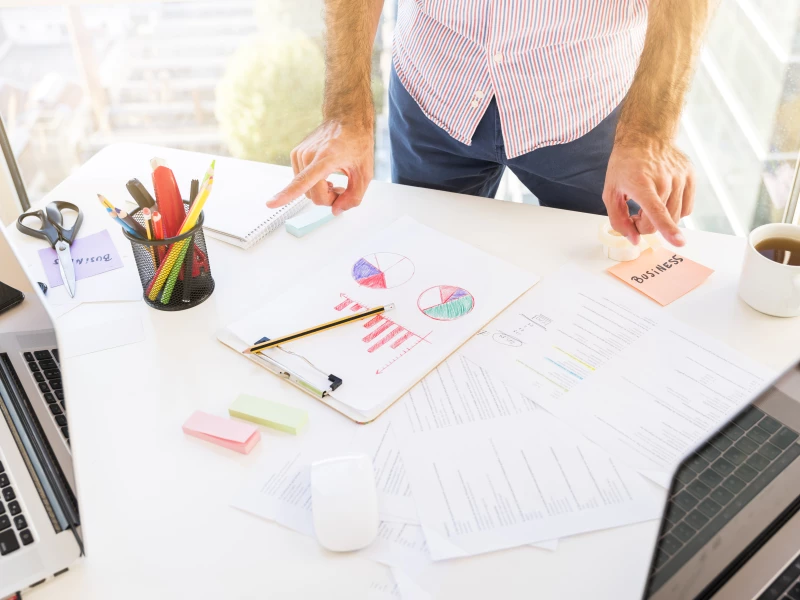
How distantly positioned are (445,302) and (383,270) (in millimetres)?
116

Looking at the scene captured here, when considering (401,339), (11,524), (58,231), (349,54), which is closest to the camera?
(11,524)

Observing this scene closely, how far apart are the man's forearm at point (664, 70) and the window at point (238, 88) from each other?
84 cm

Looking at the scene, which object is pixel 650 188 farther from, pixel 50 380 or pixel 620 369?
pixel 50 380

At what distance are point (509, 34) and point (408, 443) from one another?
70cm

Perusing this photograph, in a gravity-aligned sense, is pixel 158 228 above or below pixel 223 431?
above

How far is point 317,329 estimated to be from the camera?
0.89 m

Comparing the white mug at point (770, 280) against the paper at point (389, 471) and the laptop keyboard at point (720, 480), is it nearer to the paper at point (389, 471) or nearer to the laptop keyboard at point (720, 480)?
the laptop keyboard at point (720, 480)

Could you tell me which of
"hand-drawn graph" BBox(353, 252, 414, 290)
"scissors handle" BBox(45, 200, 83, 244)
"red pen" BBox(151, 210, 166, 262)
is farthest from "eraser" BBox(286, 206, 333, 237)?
"scissors handle" BBox(45, 200, 83, 244)

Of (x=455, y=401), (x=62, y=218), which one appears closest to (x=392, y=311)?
(x=455, y=401)

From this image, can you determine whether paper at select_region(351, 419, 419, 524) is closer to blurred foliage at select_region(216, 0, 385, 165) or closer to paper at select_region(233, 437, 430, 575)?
paper at select_region(233, 437, 430, 575)

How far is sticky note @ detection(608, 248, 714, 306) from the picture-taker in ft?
3.12

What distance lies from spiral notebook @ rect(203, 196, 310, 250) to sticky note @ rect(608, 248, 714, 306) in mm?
519

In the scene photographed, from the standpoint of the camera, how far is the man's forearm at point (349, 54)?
3.91 feet

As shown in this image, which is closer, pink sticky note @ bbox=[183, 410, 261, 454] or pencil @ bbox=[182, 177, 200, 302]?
pink sticky note @ bbox=[183, 410, 261, 454]
